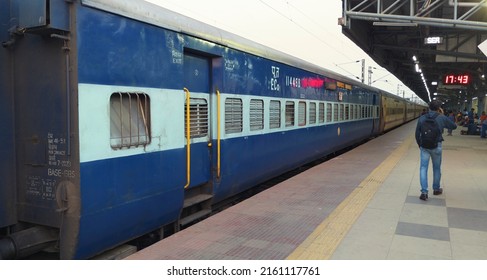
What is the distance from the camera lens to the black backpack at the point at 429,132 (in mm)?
6958

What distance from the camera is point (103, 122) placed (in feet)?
13.1

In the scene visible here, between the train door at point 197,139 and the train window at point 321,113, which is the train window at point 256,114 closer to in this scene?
the train door at point 197,139

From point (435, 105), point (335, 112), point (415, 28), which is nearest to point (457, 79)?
point (415, 28)

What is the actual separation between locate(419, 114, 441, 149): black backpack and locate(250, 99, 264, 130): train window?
284cm

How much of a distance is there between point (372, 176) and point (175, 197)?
588cm

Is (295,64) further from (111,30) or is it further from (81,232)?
(81,232)

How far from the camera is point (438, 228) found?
5492 mm

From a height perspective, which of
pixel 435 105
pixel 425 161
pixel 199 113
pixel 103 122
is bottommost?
pixel 425 161

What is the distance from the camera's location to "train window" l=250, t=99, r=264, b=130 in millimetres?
7360

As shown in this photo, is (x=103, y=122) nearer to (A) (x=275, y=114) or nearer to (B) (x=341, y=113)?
(A) (x=275, y=114)

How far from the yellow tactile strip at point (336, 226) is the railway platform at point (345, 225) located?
1 centimetres

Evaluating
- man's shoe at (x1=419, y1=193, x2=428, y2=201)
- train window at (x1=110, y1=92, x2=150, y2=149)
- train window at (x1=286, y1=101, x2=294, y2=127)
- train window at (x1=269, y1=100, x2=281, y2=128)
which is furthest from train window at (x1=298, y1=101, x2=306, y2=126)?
train window at (x1=110, y1=92, x2=150, y2=149)

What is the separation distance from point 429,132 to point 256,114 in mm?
2998

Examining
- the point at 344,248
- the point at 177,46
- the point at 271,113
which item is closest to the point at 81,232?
the point at 177,46
